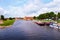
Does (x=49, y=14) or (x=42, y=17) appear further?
(x=42, y=17)

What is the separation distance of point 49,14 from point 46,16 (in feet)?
8.30

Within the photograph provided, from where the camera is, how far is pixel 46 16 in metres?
133

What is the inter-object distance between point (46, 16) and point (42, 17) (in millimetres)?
8447

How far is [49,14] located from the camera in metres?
132

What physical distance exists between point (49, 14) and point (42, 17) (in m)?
10.0

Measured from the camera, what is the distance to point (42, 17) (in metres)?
141
